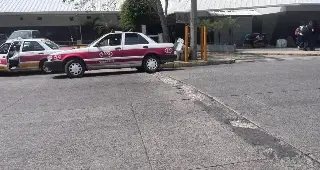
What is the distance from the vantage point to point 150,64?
14664mm

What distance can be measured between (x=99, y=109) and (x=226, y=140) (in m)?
3.31

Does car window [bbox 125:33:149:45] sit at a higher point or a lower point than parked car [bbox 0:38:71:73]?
higher

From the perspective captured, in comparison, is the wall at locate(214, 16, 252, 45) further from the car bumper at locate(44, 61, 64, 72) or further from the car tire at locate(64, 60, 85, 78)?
the car bumper at locate(44, 61, 64, 72)

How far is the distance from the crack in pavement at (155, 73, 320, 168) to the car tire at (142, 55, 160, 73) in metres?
5.82

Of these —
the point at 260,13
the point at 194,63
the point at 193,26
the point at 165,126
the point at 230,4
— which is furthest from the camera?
the point at 230,4

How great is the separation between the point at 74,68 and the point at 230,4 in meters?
16.1

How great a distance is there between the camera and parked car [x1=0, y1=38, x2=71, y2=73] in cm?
1549

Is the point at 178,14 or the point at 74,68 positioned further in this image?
the point at 178,14

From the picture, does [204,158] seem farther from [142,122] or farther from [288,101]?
[288,101]

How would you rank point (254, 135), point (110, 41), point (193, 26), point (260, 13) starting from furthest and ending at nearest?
point (260, 13)
point (193, 26)
point (110, 41)
point (254, 135)

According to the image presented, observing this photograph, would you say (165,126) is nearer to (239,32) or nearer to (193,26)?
(193,26)

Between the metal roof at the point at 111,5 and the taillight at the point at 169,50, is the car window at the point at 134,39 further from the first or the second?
the metal roof at the point at 111,5

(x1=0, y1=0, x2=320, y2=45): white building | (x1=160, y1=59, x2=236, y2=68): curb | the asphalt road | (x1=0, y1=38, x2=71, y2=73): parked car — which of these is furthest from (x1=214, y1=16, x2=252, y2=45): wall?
the asphalt road

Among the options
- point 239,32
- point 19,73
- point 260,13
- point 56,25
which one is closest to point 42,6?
point 56,25
